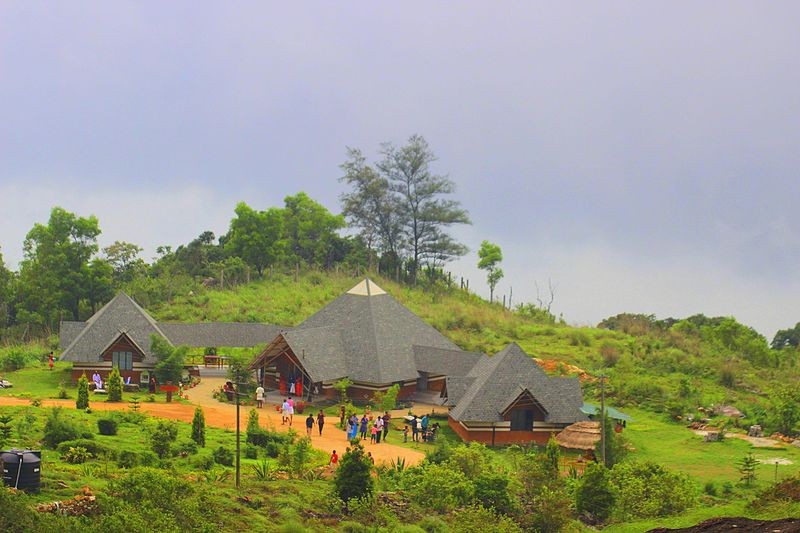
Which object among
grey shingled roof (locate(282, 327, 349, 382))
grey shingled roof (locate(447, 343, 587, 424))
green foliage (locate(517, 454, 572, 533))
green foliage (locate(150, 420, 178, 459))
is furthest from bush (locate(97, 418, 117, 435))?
grey shingled roof (locate(282, 327, 349, 382))

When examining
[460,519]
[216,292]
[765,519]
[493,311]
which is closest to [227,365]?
[216,292]

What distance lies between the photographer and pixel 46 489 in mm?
22750

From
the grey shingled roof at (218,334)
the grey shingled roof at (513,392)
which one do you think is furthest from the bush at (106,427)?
the grey shingled roof at (218,334)

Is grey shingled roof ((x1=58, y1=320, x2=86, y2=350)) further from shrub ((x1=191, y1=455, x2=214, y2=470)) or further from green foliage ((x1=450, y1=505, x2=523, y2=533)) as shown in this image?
green foliage ((x1=450, y1=505, x2=523, y2=533))

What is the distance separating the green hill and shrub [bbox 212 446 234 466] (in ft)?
85.7

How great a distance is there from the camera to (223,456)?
1240 inches

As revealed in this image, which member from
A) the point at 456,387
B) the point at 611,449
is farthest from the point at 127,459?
the point at 456,387

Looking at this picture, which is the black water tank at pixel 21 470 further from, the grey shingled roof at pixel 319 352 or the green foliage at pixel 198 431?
the grey shingled roof at pixel 319 352

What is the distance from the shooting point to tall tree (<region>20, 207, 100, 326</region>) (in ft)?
222

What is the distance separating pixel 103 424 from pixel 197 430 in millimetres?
3345

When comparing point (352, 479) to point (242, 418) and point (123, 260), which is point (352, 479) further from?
point (123, 260)

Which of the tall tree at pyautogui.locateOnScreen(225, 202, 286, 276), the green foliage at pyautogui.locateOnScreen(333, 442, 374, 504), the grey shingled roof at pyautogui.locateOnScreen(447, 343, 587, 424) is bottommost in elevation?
the green foliage at pyautogui.locateOnScreen(333, 442, 374, 504)

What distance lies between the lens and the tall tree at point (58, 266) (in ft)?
222

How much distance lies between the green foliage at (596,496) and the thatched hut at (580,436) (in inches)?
399
